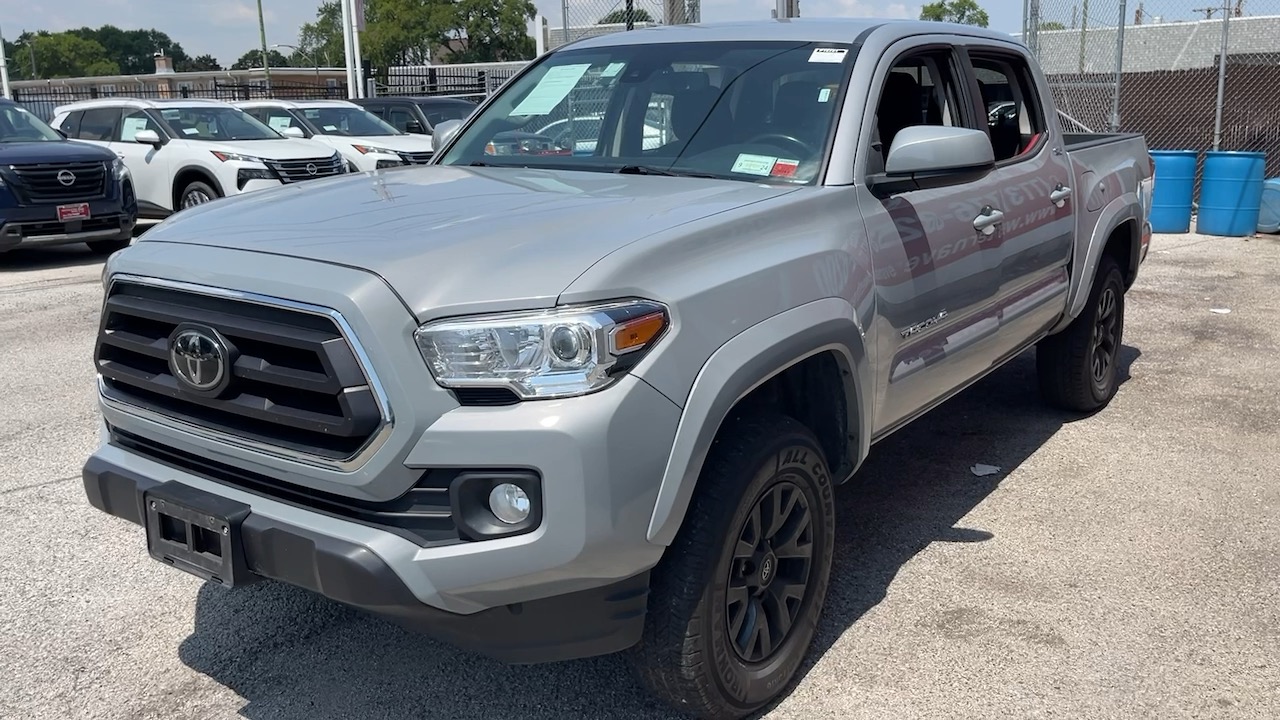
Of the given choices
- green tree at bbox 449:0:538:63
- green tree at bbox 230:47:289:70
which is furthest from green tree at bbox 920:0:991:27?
green tree at bbox 230:47:289:70

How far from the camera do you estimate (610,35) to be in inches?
183

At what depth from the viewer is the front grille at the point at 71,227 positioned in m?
10.8

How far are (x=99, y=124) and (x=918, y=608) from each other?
42.0ft

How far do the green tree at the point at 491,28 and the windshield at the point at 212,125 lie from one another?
71.1 meters

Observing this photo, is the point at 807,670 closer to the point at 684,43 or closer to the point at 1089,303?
the point at 684,43

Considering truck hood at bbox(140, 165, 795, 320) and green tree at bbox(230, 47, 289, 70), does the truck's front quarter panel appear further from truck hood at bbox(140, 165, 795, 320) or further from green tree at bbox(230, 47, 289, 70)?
green tree at bbox(230, 47, 289, 70)

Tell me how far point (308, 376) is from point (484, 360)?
41 cm

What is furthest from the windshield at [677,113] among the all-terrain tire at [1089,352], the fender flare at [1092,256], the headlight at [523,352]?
the all-terrain tire at [1089,352]

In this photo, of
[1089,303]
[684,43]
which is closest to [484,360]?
[684,43]

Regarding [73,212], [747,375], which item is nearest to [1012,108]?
[747,375]

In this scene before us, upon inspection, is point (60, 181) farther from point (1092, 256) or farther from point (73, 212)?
point (1092, 256)

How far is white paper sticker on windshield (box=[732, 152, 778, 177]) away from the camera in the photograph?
3572mm

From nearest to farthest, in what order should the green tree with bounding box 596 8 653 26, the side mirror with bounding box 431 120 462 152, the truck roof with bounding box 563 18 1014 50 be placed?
the truck roof with bounding box 563 18 1014 50
the side mirror with bounding box 431 120 462 152
the green tree with bounding box 596 8 653 26

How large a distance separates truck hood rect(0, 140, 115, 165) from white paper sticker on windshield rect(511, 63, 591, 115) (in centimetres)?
842
